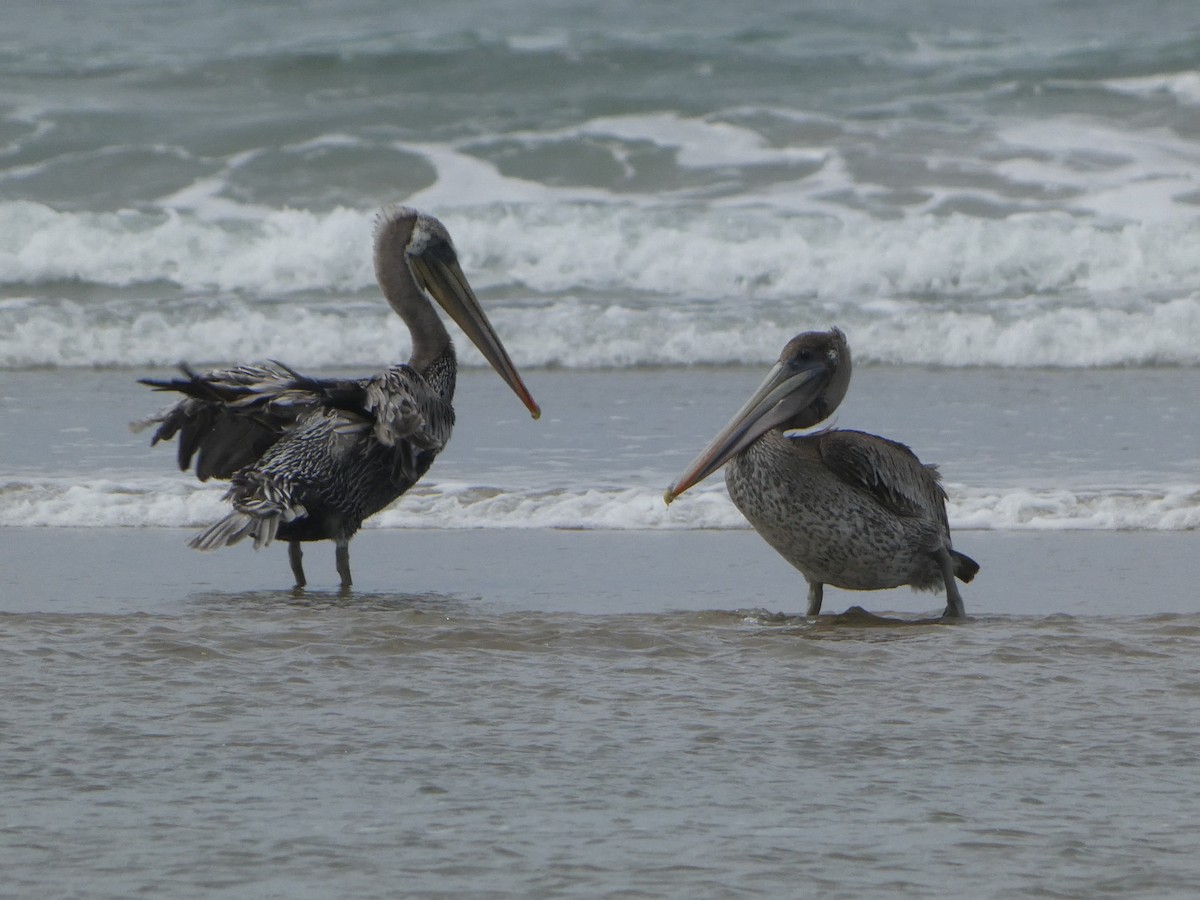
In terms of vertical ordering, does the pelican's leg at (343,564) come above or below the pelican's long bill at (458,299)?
below

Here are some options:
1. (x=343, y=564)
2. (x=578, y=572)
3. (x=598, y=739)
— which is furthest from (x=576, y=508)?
(x=598, y=739)

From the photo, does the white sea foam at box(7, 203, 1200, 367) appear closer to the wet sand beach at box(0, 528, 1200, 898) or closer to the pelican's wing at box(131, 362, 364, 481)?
the pelican's wing at box(131, 362, 364, 481)

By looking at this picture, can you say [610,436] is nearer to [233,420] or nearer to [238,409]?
[233,420]

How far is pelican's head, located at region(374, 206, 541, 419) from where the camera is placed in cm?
649

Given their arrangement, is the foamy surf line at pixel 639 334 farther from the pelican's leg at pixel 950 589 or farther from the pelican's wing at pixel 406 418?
the pelican's leg at pixel 950 589

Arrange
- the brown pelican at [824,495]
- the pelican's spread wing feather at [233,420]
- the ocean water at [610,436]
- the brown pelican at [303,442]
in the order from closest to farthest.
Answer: the ocean water at [610,436]
the brown pelican at [824,495]
the brown pelican at [303,442]
the pelican's spread wing feather at [233,420]

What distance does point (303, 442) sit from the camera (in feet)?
18.8

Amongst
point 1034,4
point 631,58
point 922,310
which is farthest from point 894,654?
point 1034,4

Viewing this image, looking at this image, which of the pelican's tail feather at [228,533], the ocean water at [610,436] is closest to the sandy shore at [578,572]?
the ocean water at [610,436]

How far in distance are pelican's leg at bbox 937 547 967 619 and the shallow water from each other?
21 centimetres

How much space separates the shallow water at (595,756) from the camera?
276 centimetres

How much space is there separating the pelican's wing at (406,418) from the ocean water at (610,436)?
429 mm

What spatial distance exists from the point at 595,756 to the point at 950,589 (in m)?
1.96

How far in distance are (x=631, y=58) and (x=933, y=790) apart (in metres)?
16.4
